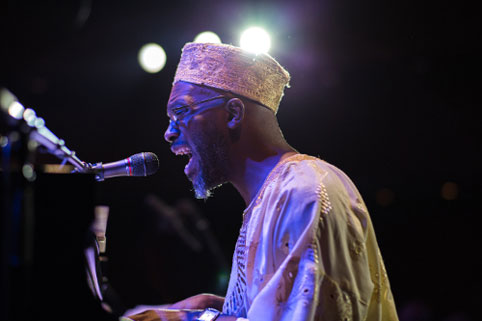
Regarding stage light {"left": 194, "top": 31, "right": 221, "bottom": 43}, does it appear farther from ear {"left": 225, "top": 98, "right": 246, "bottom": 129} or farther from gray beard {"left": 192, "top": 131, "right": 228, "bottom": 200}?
gray beard {"left": 192, "top": 131, "right": 228, "bottom": 200}

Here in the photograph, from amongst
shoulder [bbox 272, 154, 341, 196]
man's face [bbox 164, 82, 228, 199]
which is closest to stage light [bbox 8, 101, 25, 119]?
shoulder [bbox 272, 154, 341, 196]

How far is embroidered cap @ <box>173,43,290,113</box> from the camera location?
8.94 feet

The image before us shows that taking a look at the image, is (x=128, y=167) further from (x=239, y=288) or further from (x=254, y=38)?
(x=254, y=38)

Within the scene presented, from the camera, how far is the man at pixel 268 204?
1.81 meters

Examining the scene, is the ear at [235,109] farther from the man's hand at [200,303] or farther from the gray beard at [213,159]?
the man's hand at [200,303]

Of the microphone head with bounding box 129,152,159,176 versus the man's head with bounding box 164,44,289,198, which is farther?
the man's head with bounding box 164,44,289,198

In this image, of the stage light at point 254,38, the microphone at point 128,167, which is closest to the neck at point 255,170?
the microphone at point 128,167

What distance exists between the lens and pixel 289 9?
4238mm

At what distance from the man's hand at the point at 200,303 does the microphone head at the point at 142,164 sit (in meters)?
0.72

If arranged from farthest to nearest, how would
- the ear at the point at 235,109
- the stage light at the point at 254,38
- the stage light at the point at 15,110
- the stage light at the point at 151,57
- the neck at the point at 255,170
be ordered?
the stage light at the point at 254,38, the stage light at the point at 151,57, the ear at the point at 235,109, the neck at the point at 255,170, the stage light at the point at 15,110

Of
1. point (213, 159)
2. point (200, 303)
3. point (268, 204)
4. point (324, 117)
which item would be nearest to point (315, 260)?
point (268, 204)

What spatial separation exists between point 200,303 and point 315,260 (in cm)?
76

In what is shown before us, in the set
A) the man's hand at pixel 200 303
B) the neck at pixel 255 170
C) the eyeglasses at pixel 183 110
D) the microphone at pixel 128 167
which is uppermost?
the eyeglasses at pixel 183 110

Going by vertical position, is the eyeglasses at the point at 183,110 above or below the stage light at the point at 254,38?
below
